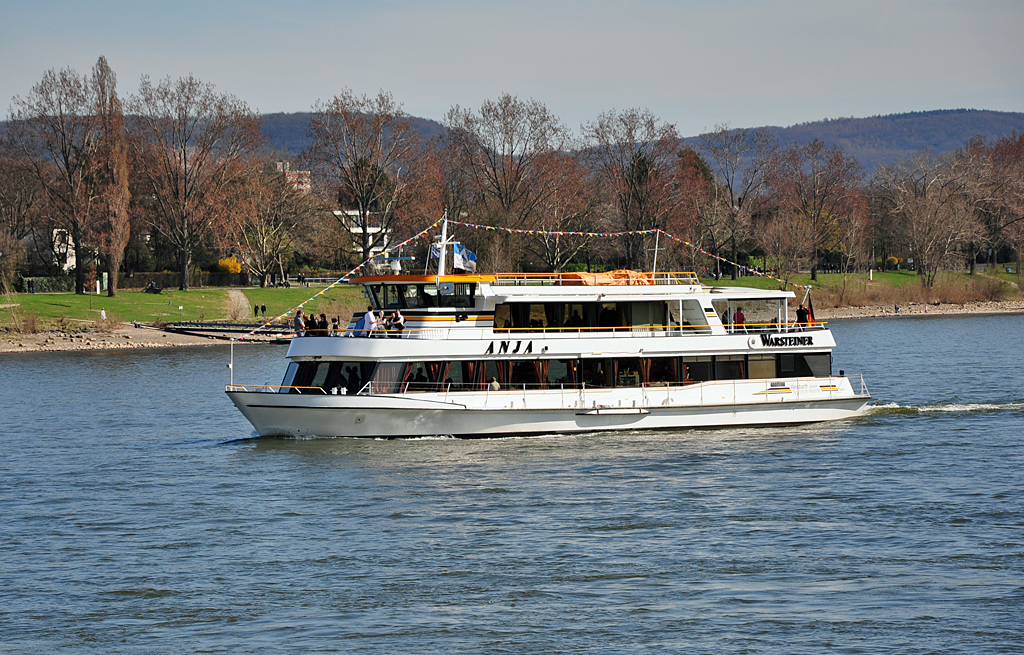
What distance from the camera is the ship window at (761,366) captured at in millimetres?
32844

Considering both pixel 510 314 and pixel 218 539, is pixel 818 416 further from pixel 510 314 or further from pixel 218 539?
pixel 218 539

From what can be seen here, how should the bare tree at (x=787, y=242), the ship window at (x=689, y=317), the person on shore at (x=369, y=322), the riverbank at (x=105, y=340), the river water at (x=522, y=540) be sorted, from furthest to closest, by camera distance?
the bare tree at (x=787, y=242)
the riverbank at (x=105, y=340)
the ship window at (x=689, y=317)
the person on shore at (x=369, y=322)
the river water at (x=522, y=540)

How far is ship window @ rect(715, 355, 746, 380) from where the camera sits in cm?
3266

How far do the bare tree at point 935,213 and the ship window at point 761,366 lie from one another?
72.7m

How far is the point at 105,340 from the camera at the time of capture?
67.8 metres

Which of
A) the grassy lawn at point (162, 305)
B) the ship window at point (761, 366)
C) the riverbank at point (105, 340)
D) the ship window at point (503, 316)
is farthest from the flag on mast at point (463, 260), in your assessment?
the grassy lawn at point (162, 305)

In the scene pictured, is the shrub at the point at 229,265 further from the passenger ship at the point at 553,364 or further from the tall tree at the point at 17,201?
the passenger ship at the point at 553,364

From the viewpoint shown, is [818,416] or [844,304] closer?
[818,416]

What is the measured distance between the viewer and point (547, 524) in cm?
2205

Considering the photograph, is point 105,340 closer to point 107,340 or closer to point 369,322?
point 107,340

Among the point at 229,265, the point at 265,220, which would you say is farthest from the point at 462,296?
the point at 229,265

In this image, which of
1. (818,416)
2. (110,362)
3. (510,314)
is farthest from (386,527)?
(110,362)

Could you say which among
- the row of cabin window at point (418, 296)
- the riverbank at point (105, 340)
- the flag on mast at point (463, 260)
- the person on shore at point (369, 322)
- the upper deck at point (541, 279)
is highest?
the flag on mast at point (463, 260)

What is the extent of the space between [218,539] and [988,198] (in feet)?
A: 342
